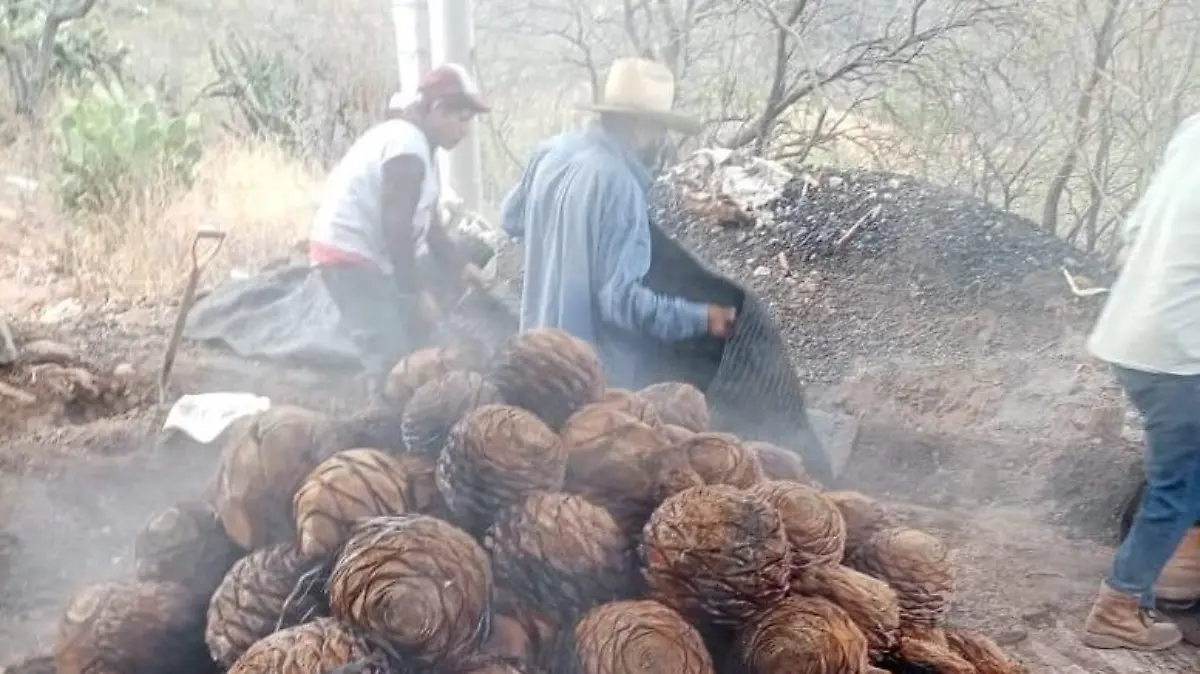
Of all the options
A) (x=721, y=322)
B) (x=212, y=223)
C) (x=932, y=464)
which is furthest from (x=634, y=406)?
(x=212, y=223)

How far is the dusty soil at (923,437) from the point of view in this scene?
2.17 metres

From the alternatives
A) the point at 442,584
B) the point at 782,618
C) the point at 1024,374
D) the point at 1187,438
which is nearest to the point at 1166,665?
the point at 1187,438

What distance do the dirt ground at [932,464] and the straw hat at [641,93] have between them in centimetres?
72

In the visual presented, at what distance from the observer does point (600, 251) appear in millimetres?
1770

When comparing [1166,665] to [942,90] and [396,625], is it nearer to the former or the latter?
[396,625]

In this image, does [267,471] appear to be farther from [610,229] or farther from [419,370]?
[610,229]

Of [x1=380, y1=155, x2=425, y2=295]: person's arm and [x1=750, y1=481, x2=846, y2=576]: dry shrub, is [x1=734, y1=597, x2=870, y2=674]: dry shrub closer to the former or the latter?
[x1=750, y1=481, x2=846, y2=576]: dry shrub

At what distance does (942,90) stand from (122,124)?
116 inches

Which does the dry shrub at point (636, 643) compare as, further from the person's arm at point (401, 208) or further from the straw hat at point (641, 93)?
the person's arm at point (401, 208)

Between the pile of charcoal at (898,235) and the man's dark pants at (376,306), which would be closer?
the man's dark pants at (376,306)

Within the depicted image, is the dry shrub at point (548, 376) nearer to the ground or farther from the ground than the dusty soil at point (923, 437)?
farther from the ground

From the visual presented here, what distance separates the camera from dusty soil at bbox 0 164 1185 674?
85.6 inches

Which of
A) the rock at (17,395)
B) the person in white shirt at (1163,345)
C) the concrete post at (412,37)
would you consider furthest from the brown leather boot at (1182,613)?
the rock at (17,395)

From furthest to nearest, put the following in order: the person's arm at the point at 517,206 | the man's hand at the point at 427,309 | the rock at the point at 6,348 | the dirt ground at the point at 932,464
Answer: the rock at the point at 6,348, the man's hand at the point at 427,309, the dirt ground at the point at 932,464, the person's arm at the point at 517,206
